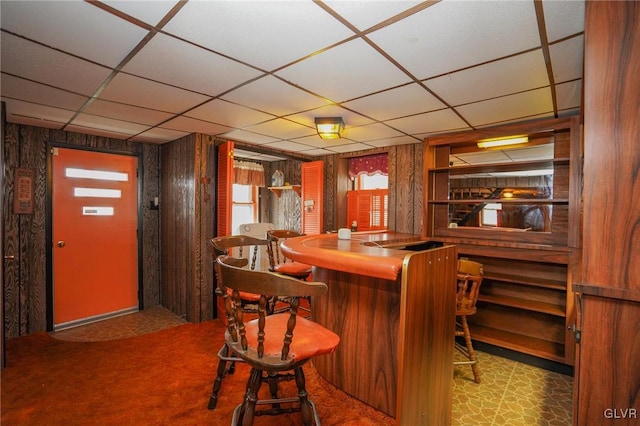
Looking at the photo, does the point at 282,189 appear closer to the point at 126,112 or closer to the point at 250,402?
the point at 126,112

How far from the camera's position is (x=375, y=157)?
4605mm

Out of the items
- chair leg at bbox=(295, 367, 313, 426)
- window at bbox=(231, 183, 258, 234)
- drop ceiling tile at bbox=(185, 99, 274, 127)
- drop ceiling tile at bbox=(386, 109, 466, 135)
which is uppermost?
drop ceiling tile at bbox=(185, 99, 274, 127)

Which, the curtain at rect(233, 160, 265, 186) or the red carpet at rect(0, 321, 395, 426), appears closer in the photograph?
the red carpet at rect(0, 321, 395, 426)

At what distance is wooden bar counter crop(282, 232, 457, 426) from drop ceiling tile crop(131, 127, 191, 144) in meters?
2.42

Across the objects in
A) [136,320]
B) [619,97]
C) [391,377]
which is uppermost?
[619,97]

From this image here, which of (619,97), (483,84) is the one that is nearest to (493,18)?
(619,97)

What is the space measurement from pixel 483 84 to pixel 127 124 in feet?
11.1

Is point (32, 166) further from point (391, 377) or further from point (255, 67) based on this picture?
point (391, 377)

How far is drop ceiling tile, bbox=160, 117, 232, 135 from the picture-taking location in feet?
10.4

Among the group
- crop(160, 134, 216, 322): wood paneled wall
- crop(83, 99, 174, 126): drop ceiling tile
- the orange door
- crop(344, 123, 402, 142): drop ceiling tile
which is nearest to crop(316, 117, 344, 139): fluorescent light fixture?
crop(344, 123, 402, 142): drop ceiling tile

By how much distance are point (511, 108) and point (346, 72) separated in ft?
5.32

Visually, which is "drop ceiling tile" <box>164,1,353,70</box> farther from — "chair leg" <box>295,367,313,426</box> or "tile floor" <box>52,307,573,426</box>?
"tile floor" <box>52,307,573,426</box>

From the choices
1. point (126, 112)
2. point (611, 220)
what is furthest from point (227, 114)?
point (611, 220)

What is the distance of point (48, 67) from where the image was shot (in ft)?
6.34
